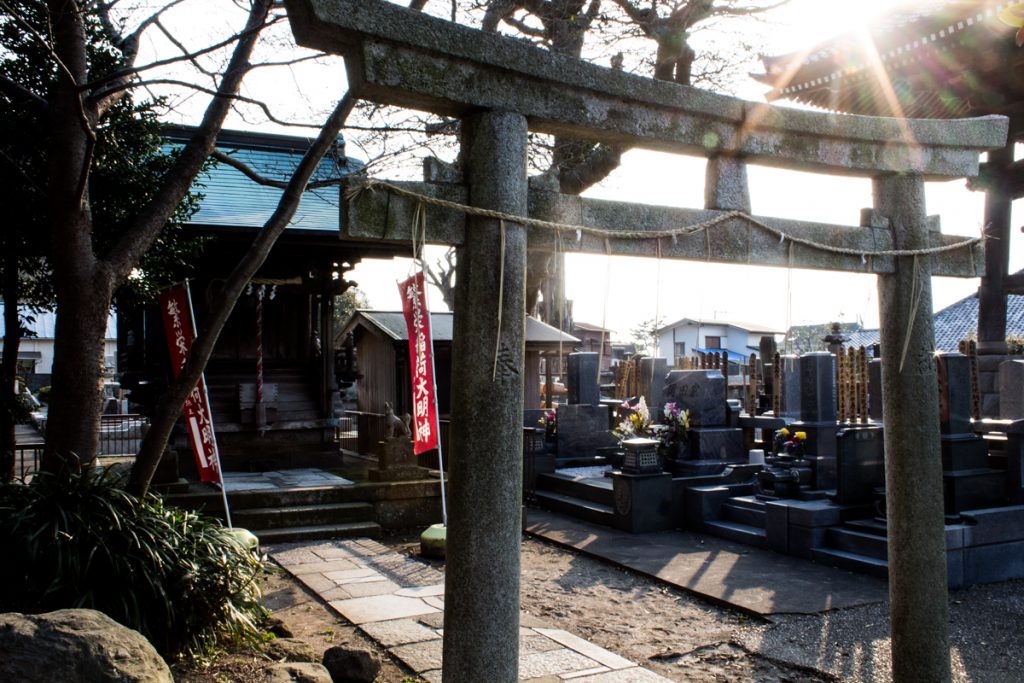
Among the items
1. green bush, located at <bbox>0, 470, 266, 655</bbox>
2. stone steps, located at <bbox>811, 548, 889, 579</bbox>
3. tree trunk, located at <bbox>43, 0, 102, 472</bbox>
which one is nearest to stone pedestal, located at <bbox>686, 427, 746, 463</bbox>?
stone steps, located at <bbox>811, 548, 889, 579</bbox>

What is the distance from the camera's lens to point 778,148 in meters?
4.04

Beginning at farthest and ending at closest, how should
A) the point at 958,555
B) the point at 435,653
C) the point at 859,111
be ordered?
the point at 859,111, the point at 958,555, the point at 435,653

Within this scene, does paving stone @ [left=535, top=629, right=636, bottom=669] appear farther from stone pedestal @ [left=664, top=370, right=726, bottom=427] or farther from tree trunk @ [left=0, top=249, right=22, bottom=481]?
stone pedestal @ [left=664, top=370, right=726, bottom=427]

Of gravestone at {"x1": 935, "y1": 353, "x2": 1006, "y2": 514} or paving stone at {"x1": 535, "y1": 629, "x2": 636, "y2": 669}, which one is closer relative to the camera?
paving stone at {"x1": 535, "y1": 629, "x2": 636, "y2": 669}

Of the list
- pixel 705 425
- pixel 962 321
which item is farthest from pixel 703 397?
pixel 962 321

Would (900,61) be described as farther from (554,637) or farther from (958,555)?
(554,637)

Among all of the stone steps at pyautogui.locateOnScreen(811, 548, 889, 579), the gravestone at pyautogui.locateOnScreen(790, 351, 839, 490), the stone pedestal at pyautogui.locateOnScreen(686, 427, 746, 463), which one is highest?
the gravestone at pyautogui.locateOnScreen(790, 351, 839, 490)

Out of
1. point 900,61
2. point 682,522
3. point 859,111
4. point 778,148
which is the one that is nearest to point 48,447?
point 778,148

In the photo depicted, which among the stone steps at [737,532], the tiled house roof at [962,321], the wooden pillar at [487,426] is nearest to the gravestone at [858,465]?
the stone steps at [737,532]

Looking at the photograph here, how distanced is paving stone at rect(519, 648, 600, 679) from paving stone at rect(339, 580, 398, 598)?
82.4 inches

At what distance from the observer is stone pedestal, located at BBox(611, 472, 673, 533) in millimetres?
10281

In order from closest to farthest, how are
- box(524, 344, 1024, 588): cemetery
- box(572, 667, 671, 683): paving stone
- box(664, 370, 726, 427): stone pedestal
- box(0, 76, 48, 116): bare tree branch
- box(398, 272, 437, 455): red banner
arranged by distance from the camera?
box(572, 667, 671, 683): paving stone, box(0, 76, 48, 116): bare tree branch, box(524, 344, 1024, 588): cemetery, box(398, 272, 437, 455): red banner, box(664, 370, 726, 427): stone pedestal

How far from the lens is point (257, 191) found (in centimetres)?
1359

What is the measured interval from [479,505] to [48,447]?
4.40m
